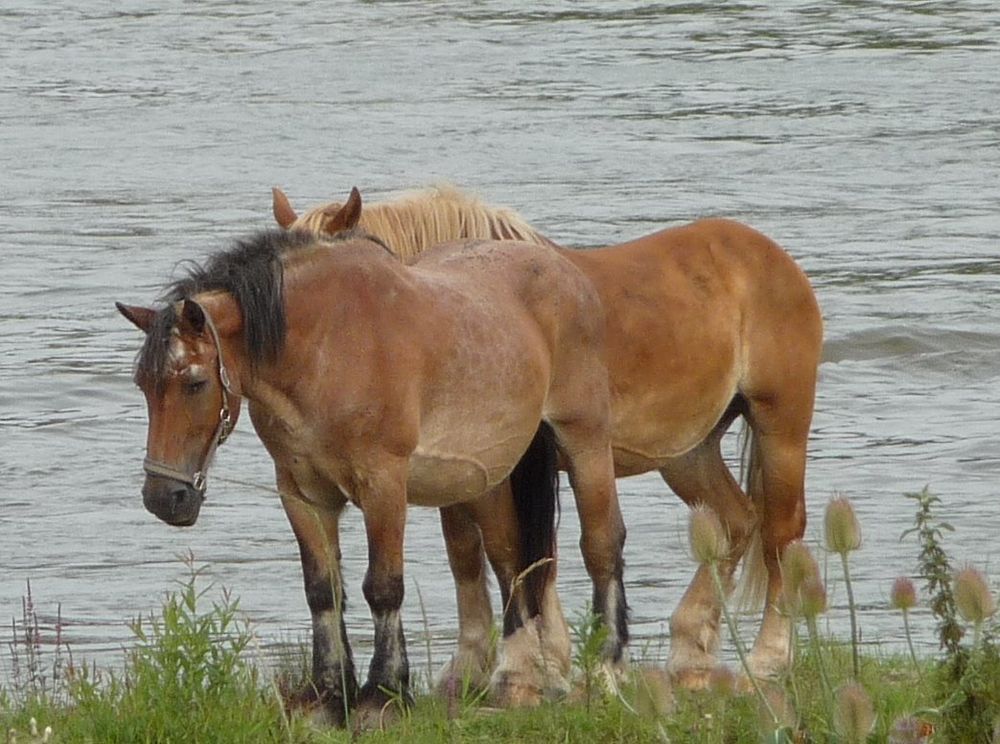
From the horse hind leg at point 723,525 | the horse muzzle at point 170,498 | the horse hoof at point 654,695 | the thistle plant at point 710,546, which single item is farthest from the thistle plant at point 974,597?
the horse hind leg at point 723,525

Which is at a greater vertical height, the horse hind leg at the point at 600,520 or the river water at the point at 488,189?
the horse hind leg at the point at 600,520

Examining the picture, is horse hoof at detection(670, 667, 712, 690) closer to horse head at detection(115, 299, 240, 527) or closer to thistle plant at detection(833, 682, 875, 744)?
horse head at detection(115, 299, 240, 527)

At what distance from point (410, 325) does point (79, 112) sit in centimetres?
1923

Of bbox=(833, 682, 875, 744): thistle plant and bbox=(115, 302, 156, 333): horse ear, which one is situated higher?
bbox=(115, 302, 156, 333): horse ear

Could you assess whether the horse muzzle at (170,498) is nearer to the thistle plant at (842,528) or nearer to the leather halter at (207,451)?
the leather halter at (207,451)

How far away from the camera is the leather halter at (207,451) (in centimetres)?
536

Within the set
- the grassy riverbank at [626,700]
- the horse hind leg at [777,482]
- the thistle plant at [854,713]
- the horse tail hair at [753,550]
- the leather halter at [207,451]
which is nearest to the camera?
the thistle plant at [854,713]

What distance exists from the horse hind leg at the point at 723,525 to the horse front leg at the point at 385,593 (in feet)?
4.63

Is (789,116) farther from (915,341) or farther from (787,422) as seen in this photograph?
(787,422)

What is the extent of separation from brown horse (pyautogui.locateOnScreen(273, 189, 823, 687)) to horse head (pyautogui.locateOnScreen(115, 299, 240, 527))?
1313 mm

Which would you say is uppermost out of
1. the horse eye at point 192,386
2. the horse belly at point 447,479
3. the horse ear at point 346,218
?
the horse ear at point 346,218

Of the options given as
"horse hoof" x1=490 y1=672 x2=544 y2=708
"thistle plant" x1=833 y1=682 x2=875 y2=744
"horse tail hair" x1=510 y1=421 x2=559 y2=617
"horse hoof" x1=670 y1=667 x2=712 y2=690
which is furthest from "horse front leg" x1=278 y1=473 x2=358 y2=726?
"thistle plant" x1=833 y1=682 x2=875 y2=744

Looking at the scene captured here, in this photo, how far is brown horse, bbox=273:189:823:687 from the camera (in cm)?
689

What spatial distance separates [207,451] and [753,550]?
2603 mm
